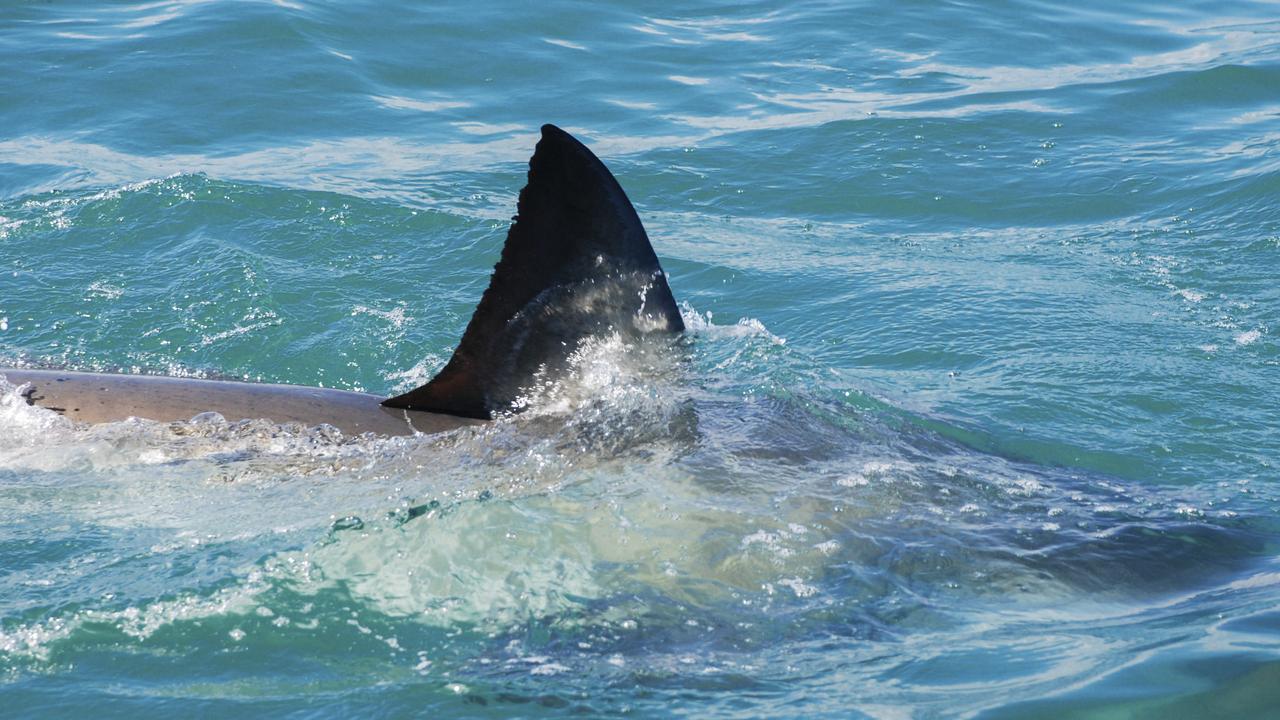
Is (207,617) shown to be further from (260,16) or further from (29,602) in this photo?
(260,16)

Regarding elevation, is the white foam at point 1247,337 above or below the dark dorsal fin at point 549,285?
below

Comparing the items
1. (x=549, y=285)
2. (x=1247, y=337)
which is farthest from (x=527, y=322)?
(x=1247, y=337)

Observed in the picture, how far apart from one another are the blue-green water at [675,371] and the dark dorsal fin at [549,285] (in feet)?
0.46

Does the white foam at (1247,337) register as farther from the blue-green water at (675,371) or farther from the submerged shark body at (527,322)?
the submerged shark body at (527,322)

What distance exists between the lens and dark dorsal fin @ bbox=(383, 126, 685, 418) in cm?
461

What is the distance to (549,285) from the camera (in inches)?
185

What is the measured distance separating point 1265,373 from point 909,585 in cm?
298

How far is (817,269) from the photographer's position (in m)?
8.02

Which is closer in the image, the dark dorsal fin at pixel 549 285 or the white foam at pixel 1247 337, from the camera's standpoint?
the dark dorsal fin at pixel 549 285

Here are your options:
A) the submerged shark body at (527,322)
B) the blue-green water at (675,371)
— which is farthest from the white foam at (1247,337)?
the submerged shark body at (527,322)

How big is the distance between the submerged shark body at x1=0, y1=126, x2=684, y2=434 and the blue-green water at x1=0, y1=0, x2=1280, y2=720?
0.36 ft

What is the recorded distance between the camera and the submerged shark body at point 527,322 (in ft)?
15.2

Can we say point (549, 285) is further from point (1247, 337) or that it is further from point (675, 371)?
point (1247, 337)

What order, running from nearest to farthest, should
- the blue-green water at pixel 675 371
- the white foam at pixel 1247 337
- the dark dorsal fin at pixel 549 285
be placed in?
1. the blue-green water at pixel 675 371
2. the dark dorsal fin at pixel 549 285
3. the white foam at pixel 1247 337
